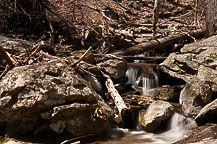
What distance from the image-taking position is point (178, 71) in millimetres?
7973

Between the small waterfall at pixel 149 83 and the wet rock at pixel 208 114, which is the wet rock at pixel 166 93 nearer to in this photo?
the small waterfall at pixel 149 83

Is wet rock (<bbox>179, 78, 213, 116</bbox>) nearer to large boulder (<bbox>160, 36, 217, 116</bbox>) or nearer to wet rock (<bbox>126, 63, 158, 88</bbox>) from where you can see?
large boulder (<bbox>160, 36, 217, 116</bbox>)

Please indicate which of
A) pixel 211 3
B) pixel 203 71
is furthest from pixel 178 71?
pixel 211 3

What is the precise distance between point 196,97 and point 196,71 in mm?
1764

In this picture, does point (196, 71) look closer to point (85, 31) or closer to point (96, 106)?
point (96, 106)

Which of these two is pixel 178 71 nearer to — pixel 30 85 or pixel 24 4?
pixel 30 85

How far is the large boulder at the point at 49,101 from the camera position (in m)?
4.63

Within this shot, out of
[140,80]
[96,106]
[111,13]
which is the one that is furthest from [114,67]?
[111,13]

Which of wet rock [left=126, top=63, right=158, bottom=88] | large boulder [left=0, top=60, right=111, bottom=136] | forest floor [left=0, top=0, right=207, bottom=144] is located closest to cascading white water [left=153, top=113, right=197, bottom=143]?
large boulder [left=0, top=60, right=111, bottom=136]

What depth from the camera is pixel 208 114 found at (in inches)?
211

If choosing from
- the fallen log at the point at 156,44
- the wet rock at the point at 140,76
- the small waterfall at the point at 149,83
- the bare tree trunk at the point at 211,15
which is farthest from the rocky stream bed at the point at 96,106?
the bare tree trunk at the point at 211,15

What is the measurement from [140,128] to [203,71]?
260 centimetres

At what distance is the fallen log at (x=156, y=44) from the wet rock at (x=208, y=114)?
4326 mm

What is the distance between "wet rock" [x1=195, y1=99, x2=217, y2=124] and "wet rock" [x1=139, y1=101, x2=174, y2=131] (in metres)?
0.69
